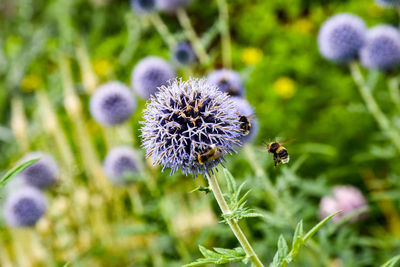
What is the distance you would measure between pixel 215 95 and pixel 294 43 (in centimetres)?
284

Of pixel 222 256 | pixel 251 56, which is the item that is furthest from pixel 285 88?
pixel 222 256

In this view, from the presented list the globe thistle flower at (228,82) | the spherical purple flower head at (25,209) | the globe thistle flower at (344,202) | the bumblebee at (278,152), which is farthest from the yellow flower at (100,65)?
the bumblebee at (278,152)

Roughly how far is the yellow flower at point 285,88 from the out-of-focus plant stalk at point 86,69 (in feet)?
4.97

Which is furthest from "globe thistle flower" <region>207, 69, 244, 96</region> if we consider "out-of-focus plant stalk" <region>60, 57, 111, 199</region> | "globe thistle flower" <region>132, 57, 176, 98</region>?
"out-of-focus plant stalk" <region>60, 57, 111, 199</region>

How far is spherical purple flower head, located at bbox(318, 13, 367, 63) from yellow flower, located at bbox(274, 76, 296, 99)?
1.17m

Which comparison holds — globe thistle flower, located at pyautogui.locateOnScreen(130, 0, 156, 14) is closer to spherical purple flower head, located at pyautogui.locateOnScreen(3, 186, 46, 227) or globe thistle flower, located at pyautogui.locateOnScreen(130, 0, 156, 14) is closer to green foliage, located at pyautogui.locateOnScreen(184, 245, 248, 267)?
spherical purple flower head, located at pyautogui.locateOnScreen(3, 186, 46, 227)

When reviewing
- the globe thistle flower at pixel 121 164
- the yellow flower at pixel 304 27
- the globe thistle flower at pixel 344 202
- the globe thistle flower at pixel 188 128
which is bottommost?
the globe thistle flower at pixel 344 202

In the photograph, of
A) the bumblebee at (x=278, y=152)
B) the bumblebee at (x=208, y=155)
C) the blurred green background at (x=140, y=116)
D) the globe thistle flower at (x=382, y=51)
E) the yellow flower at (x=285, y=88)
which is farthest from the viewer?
the yellow flower at (x=285, y=88)

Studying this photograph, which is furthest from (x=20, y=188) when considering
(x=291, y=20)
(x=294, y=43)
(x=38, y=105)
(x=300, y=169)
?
(x=291, y=20)

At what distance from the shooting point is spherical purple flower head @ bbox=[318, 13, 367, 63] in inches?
77.5

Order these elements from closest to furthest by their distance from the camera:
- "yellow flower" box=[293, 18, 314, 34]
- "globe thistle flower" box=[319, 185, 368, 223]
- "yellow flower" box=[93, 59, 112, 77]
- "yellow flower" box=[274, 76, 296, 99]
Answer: "globe thistle flower" box=[319, 185, 368, 223] < "yellow flower" box=[274, 76, 296, 99] < "yellow flower" box=[93, 59, 112, 77] < "yellow flower" box=[293, 18, 314, 34]

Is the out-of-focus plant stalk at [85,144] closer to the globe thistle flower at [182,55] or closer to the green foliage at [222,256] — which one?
the globe thistle flower at [182,55]

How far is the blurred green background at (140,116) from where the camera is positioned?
2076 mm

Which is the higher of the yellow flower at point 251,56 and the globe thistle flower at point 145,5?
the globe thistle flower at point 145,5
